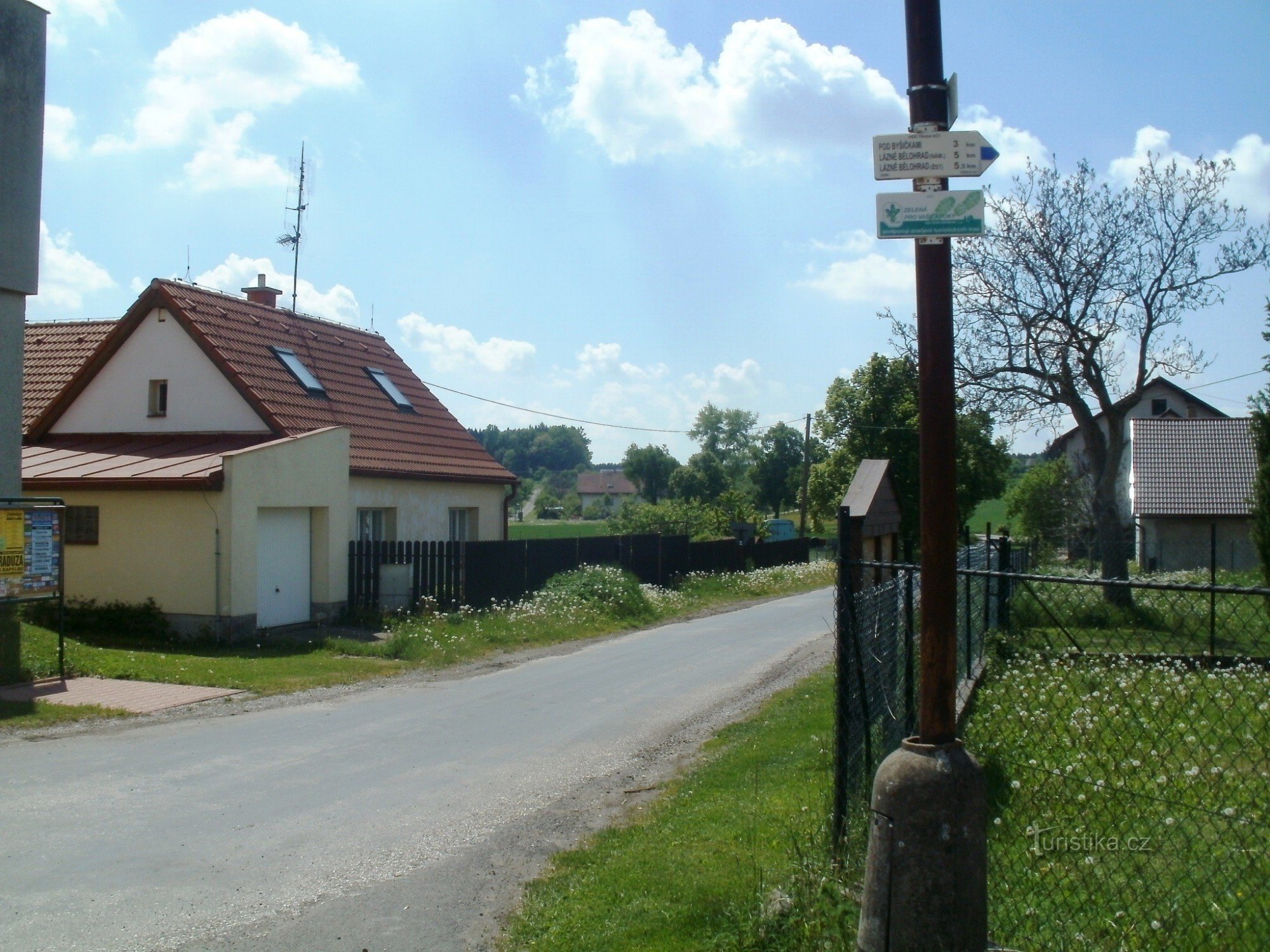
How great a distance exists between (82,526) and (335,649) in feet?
16.2

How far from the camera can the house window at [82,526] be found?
1806 centimetres

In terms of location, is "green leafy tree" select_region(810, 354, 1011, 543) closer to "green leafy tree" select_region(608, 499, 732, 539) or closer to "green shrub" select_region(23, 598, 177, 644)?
"green leafy tree" select_region(608, 499, 732, 539)

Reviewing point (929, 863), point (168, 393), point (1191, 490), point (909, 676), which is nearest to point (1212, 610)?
point (909, 676)

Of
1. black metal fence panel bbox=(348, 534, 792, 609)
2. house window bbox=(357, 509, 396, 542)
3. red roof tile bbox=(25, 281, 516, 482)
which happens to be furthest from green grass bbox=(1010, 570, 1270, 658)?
house window bbox=(357, 509, 396, 542)

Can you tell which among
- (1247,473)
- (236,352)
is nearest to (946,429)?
(236,352)

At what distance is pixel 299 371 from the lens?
22.8 metres

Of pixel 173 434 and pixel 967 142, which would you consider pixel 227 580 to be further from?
pixel 967 142

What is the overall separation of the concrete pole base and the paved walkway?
985 cm

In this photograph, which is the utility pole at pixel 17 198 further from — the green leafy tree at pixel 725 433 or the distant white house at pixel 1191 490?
the green leafy tree at pixel 725 433

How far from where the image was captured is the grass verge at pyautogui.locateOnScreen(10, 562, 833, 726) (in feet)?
46.4

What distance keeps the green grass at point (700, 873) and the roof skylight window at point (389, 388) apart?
18289mm

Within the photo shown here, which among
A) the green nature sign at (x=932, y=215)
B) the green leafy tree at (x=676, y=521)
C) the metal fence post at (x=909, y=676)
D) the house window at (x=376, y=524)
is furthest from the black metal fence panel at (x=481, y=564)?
the green nature sign at (x=932, y=215)

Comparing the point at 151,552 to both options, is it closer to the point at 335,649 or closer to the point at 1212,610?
A: the point at 335,649

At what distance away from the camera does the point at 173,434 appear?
20.8m
